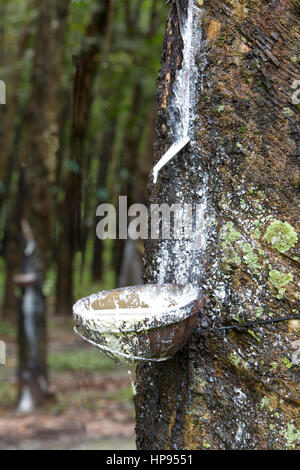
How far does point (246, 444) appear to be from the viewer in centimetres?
185

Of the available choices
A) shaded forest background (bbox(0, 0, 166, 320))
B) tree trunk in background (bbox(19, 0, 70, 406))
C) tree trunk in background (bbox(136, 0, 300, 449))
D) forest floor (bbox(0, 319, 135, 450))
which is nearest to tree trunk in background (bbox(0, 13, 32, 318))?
shaded forest background (bbox(0, 0, 166, 320))

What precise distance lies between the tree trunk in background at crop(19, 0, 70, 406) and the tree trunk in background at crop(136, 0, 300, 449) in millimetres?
3940

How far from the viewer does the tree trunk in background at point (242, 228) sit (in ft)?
5.99

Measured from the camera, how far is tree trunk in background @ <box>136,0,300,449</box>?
1.83 m

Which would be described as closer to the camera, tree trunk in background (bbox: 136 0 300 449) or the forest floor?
tree trunk in background (bbox: 136 0 300 449)

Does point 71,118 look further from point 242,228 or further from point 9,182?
point 9,182

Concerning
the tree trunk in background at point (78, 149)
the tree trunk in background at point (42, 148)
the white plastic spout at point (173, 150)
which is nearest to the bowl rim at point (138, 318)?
the white plastic spout at point (173, 150)

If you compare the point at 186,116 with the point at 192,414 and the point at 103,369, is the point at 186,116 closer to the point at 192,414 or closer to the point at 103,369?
the point at 192,414

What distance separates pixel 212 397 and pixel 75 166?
1.77 meters

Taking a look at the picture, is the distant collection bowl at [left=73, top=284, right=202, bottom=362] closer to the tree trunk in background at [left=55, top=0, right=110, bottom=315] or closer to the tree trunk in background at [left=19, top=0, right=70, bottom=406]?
the tree trunk in background at [left=55, top=0, right=110, bottom=315]

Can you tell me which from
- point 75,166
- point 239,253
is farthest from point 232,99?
point 75,166

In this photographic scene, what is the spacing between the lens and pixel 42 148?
19.7 ft

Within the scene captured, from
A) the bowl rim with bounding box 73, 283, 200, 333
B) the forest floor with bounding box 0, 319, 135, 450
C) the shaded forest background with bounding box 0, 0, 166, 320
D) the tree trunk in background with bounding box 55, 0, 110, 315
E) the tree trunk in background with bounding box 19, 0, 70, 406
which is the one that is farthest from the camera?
the tree trunk in background with bounding box 19, 0, 70, 406

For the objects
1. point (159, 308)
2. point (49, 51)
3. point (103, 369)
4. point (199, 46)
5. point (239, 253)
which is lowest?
point (103, 369)
